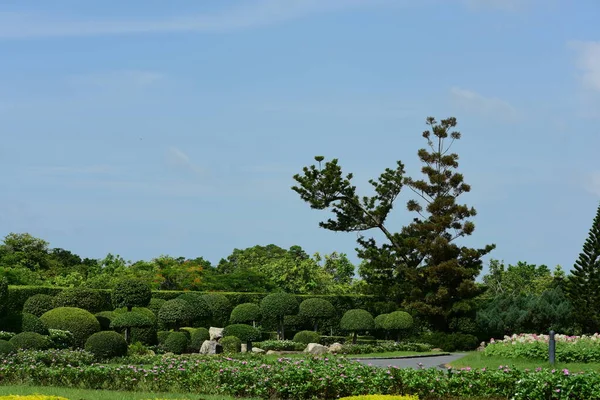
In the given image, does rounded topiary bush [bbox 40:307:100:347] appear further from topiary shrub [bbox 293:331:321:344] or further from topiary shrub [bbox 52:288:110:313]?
topiary shrub [bbox 293:331:321:344]

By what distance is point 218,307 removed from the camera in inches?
1219

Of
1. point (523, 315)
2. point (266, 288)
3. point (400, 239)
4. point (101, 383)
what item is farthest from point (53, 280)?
point (101, 383)

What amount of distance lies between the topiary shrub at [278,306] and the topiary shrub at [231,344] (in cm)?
438

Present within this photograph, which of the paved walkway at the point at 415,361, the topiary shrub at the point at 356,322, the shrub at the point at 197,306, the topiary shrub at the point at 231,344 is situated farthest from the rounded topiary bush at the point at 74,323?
the topiary shrub at the point at 356,322

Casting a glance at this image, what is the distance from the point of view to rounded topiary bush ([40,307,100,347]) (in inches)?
956

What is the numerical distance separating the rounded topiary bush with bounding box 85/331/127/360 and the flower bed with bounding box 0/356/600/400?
21.9ft

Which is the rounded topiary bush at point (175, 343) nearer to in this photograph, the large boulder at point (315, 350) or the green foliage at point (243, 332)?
the green foliage at point (243, 332)

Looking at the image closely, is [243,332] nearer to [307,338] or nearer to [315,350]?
[315,350]

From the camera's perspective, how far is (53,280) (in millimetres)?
43656

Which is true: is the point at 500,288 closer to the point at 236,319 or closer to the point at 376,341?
the point at 376,341

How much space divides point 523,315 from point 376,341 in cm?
541

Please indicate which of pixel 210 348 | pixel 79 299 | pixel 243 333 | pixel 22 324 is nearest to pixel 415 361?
pixel 243 333

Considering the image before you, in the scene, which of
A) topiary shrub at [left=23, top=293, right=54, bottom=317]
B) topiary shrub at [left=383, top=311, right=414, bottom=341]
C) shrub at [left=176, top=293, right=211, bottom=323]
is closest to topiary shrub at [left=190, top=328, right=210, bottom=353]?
shrub at [left=176, top=293, right=211, bottom=323]

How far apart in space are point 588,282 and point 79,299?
18.0 m
